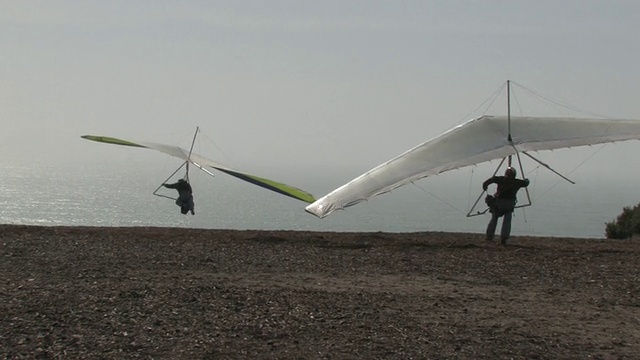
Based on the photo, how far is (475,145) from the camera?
41.5 feet

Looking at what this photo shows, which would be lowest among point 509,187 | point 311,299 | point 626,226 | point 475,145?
point 311,299

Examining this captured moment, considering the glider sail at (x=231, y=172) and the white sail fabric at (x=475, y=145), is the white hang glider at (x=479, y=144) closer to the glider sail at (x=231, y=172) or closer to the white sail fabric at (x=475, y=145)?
the white sail fabric at (x=475, y=145)

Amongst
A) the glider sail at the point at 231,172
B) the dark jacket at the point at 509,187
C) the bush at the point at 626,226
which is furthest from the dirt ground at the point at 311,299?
the bush at the point at 626,226

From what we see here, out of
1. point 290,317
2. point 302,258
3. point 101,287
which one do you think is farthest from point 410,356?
point 302,258

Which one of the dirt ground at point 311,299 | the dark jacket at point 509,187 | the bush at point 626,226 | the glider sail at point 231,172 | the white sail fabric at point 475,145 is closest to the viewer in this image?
the dirt ground at point 311,299

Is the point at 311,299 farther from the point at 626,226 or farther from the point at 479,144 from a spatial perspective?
the point at 626,226

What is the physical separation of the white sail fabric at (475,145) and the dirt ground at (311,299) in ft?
3.76

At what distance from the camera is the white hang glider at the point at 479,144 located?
38.1ft

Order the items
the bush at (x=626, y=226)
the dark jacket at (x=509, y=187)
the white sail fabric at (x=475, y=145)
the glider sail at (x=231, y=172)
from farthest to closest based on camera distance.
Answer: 1. the bush at (x=626, y=226)
2. the glider sail at (x=231, y=172)
3. the dark jacket at (x=509, y=187)
4. the white sail fabric at (x=475, y=145)

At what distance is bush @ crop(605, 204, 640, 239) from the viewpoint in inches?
735

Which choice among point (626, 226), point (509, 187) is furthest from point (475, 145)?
point (626, 226)

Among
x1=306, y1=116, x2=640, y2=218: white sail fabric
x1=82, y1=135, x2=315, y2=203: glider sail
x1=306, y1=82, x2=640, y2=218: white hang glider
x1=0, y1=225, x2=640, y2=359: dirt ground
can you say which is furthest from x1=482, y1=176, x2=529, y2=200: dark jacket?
x1=82, y1=135, x2=315, y2=203: glider sail

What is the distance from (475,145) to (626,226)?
29.3 feet

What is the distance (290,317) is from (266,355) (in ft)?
3.93
